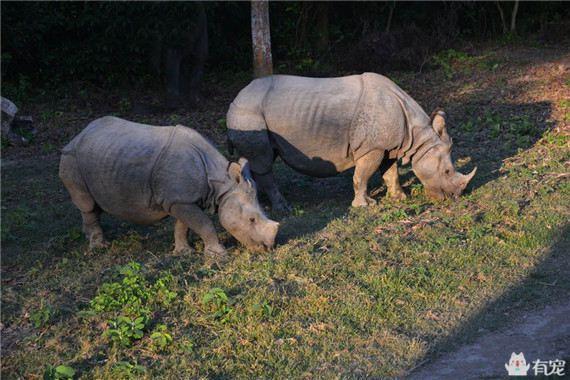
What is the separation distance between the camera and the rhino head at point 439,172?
10164 mm

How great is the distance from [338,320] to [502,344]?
1291 millimetres

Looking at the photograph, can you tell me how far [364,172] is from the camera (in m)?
10.2

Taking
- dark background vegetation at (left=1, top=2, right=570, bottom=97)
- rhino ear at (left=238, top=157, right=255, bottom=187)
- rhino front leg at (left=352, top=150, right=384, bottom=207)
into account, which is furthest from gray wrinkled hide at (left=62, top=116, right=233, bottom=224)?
dark background vegetation at (left=1, top=2, right=570, bottom=97)

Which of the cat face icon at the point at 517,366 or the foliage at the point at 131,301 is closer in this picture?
the cat face icon at the point at 517,366

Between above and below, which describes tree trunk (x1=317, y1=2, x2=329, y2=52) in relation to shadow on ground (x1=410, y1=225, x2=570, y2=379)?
below

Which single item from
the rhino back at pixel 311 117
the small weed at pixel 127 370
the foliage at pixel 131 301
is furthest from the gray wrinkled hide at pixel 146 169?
the small weed at pixel 127 370

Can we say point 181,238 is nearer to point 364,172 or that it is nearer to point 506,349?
point 364,172

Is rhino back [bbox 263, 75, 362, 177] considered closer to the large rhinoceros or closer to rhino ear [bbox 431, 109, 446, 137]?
the large rhinoceros

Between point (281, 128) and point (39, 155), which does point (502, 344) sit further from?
point (39, 155)

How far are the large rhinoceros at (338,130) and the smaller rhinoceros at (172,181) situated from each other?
1509 mm

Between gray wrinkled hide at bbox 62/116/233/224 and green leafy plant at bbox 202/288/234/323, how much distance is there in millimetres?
1475

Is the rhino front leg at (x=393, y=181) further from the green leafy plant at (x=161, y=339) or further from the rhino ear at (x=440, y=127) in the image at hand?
the green leafy plant at (x=161, y=339)

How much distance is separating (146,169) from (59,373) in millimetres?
2844

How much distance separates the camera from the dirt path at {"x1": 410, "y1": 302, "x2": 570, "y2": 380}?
6.02 meters
